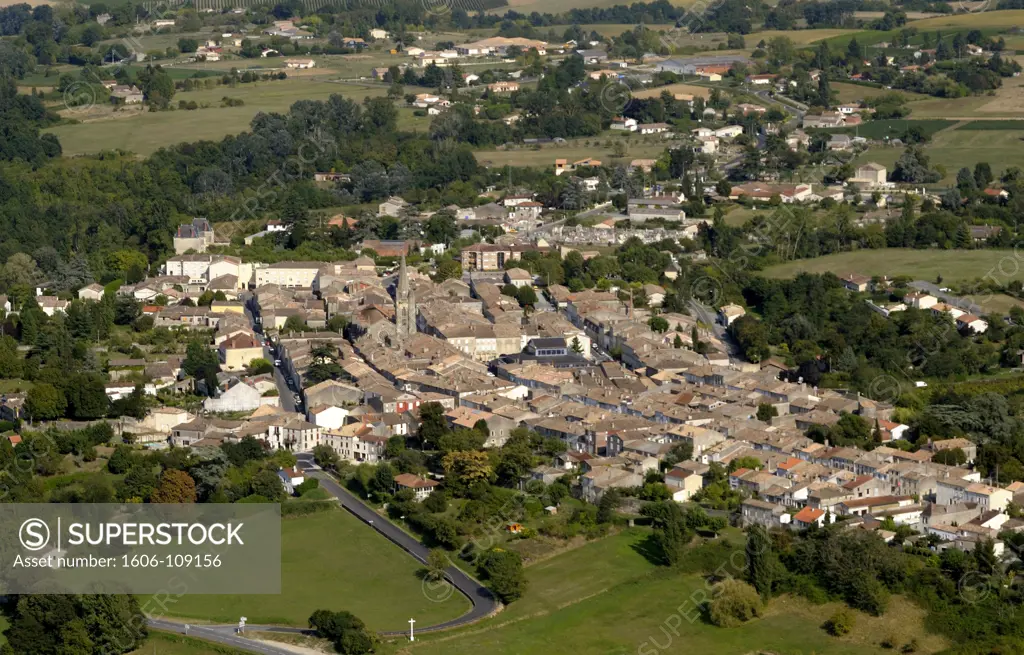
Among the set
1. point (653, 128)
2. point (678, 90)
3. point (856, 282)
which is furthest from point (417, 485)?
point (678, 90)

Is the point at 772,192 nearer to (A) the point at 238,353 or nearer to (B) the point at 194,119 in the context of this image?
(A) the point at 238,353

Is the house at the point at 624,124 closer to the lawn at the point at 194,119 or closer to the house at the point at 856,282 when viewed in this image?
the lawn at the point at 194,119

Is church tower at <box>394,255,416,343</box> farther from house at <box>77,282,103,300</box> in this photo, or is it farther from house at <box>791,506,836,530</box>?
house at <box>791,506,836,530</box>

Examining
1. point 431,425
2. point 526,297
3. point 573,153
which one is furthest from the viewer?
point 573,153

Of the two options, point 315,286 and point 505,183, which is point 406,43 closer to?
point 505,183

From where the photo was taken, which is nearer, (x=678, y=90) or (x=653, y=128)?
(x=653, y=128)
